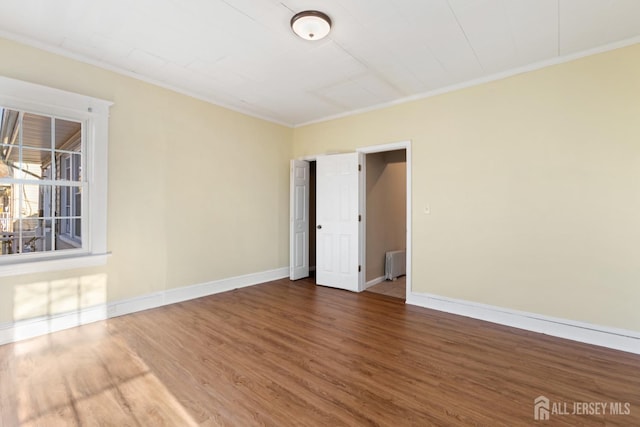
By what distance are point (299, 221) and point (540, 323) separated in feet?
11.9

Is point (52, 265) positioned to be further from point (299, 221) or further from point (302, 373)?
point (299, 221)

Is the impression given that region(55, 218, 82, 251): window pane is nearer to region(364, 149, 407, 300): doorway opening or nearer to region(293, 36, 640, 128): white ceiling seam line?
region(364, 149, 407, 300): doorway opening

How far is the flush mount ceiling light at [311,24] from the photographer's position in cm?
232

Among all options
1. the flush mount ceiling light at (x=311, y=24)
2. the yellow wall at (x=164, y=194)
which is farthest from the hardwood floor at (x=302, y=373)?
the flush mount ceiling light at (x=311, y=24)

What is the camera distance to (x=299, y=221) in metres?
5.36

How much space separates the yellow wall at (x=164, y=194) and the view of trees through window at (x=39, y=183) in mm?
324

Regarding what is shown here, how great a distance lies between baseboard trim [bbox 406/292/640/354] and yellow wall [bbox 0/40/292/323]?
8.95 feet

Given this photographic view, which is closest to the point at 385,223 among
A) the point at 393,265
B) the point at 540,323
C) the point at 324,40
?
the point at 393,265

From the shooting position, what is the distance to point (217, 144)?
4352mm

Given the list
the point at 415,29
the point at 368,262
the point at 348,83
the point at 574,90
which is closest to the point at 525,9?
the point at 415,29

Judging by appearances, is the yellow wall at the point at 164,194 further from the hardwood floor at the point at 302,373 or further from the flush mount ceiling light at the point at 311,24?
the flush mount ceiling light at the point at 311,24

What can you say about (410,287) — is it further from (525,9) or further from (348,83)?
(525,9)

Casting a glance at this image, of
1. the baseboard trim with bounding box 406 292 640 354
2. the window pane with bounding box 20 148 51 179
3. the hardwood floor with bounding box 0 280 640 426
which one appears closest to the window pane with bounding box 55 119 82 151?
the window pane with bounding box 20 148 51 179

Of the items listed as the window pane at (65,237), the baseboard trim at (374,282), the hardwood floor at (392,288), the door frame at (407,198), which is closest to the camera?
the window pane at (65,237)
